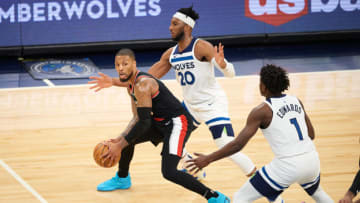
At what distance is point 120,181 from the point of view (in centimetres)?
575

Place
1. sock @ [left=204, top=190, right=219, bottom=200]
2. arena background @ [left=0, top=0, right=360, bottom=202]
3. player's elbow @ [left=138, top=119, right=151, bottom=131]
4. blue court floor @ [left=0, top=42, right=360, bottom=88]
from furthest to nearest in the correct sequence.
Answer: blue court floor @ [left=0, top=42, right=360, bottom=88] → arena background @ [left=0, top=0, right=360, bottom=202] → sock @ [left=204, top=190, right=219, bottom=200] → player's elbow @ [left=138, top=119, right=151, bottom=131]

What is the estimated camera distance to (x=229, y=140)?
17.7ft

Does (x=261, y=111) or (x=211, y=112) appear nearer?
(x=261, y=111)

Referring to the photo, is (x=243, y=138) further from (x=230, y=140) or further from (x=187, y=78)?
(x=187, y=78)

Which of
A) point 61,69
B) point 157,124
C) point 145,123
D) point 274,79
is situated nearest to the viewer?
point 274,79

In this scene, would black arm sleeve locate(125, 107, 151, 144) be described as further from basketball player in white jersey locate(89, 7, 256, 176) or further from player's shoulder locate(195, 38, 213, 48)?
player's shoulder locate(195, 38, 213, 48)

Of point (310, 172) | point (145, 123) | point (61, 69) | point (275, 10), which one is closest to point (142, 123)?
point (145, 123)

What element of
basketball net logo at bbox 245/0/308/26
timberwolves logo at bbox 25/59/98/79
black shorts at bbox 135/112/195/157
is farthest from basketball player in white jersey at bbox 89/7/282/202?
basketball net logo at bbox 245/0/308/26

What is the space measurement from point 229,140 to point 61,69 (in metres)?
6.63

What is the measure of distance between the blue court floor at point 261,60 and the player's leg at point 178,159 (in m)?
5.55

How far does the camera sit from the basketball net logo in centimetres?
1222

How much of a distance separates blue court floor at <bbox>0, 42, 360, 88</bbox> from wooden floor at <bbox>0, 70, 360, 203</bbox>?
515 millimetres

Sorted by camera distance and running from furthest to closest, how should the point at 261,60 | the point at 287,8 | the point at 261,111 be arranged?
1. the point at 287,8
2. the point at 261,60
3. the point at 261,111

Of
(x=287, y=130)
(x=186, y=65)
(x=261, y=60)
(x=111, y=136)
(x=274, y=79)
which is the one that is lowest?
(x=111, y=136)
